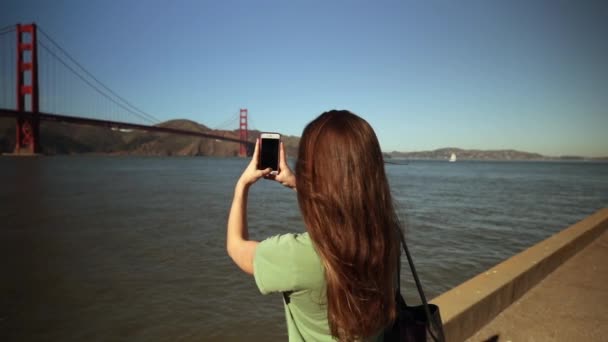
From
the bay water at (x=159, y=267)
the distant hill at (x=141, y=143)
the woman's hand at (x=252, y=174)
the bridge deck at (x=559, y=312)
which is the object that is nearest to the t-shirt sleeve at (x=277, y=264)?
the woman's hand at (x=252, y=174)

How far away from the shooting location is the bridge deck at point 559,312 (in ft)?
7.61

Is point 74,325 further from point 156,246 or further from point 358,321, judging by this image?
point 358,321

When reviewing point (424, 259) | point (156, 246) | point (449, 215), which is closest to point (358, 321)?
point (424, 259)

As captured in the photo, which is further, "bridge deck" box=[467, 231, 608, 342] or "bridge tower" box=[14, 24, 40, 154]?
"bridge tower" box=[14, 24, 40, 154]

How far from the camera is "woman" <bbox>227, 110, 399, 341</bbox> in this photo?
0.82 meters

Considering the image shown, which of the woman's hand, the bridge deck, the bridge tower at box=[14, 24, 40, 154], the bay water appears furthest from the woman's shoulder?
the bridge tower at box=[14, 24, 40, 154]

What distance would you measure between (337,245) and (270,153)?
1.27 ft

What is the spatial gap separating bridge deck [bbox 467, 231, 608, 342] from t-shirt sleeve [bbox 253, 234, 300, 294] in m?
2.02

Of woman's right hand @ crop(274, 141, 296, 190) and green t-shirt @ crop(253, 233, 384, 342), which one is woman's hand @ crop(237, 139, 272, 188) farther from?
green t-shirt @ crop(253, 233, 384, 342)

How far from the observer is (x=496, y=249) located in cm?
699

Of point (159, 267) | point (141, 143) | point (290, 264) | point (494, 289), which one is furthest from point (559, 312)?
point (141, 143)

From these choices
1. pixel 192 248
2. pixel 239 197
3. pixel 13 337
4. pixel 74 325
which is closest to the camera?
pixel 239 197

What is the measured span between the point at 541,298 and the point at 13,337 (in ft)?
15.9

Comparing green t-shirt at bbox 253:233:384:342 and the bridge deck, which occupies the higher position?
green t-shirt at bbox 253:233:384:342
